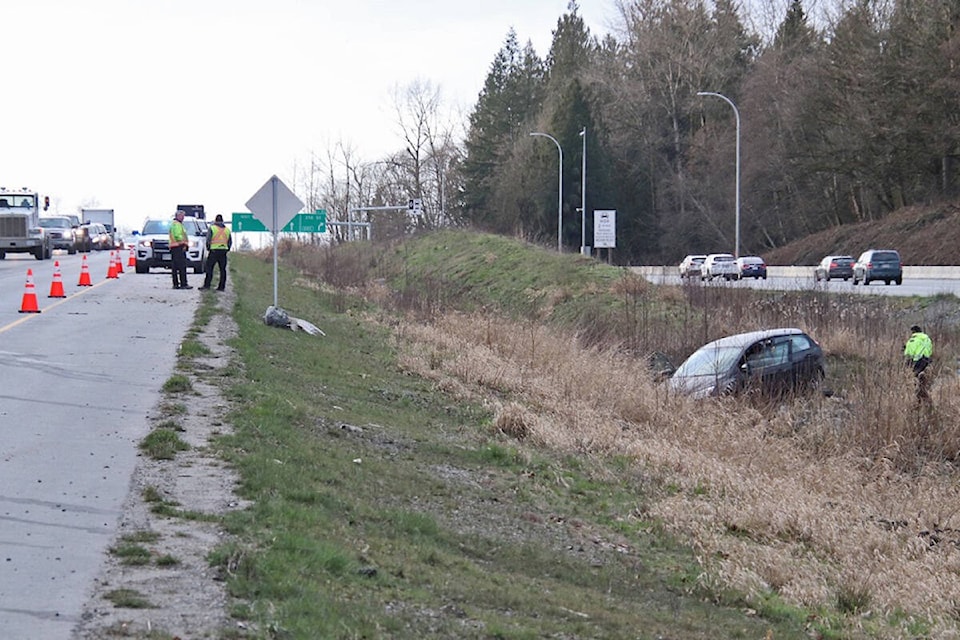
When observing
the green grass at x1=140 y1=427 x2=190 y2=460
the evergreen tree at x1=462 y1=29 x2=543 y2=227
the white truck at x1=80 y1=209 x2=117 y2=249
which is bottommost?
the green grass at x1=140 y1=427 x2=190 y2=460

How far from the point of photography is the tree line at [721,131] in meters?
59.5

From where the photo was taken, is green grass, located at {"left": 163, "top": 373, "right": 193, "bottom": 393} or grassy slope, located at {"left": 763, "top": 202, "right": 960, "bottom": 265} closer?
green grass, located at {"left": 163, "top": 373, "right": 193, "bottom": 393}

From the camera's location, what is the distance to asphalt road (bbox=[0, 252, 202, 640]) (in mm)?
6727

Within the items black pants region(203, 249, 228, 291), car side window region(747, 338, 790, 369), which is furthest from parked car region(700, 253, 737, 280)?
car side window region(747, 338, 790, 369)

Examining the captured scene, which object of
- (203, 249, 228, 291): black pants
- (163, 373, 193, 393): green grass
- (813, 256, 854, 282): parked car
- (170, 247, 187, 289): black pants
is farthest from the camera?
(813, 256, 854, 282): parked car

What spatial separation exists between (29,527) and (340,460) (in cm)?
381

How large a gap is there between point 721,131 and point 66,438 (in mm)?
70904

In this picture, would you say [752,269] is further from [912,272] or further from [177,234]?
[177,234]

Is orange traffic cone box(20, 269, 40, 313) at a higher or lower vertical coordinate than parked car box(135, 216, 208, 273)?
lower

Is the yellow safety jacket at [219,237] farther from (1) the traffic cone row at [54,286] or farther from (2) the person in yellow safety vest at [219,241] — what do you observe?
(1) the traffic cone row at [54,286]

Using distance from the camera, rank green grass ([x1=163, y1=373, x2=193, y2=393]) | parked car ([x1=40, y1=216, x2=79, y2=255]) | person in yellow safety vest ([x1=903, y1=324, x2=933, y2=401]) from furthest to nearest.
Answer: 1. parked car ([x1=40, y1=216, x2=79, y2=255])
2. person in yellow safety vest ([x1=903, y1=324, x2=933, y2=401])
3. green grass ([x1=163, y1=373, x2=193, y2=393])

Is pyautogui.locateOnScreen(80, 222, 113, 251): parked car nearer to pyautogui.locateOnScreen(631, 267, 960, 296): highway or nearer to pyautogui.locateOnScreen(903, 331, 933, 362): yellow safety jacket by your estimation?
pyautogui.locateOnScreen(631, 267, 960, 296): highway

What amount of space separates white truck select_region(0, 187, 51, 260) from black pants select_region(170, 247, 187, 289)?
72.1ft

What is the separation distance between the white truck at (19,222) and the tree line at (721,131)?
30.5m
